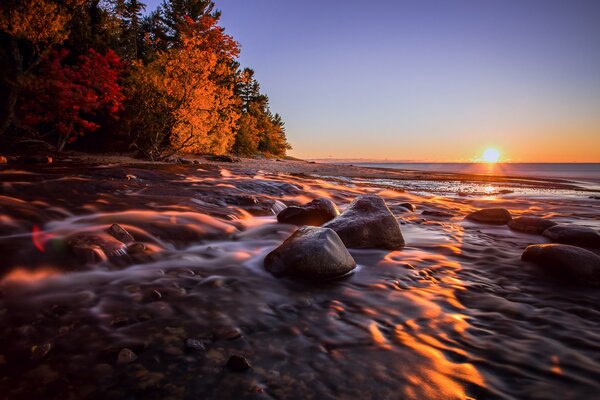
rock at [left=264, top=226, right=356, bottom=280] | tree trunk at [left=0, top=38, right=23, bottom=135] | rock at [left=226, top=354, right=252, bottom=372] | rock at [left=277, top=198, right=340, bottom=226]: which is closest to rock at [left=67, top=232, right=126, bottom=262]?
rock at [left=264, top=226, right=356, bottom=280]

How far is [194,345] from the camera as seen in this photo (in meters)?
2.30

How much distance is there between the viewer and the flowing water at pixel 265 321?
6.61 feet

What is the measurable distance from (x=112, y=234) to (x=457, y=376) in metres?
4.36

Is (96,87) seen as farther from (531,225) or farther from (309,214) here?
(531,225)

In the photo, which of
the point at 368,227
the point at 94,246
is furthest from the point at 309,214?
the point at 94,246

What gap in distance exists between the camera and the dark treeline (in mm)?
17203

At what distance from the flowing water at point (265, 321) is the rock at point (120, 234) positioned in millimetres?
129

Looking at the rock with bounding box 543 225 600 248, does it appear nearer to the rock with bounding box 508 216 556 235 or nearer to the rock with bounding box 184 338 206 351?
the rock with bounding box 508 216 556 235

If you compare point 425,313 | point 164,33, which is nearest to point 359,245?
point 425,313

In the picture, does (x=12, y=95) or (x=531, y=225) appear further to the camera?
(x=12, y=95)

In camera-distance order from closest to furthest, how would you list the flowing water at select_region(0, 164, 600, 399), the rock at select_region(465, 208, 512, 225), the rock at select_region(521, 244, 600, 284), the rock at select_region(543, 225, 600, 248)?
1. the flowing water at select_region(0, 164, 600, 399)
2. the rock at select_region(521, 244, 600, 284)
3. the rock at select_region(543, 225, 600, 248)
4. the rock at select_region(465, 208, 512, 225)

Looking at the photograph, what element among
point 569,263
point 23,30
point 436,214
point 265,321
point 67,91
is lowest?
point 265,321

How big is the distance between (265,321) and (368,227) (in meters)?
3.00

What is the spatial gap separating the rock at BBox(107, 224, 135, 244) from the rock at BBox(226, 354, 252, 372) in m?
2.96
